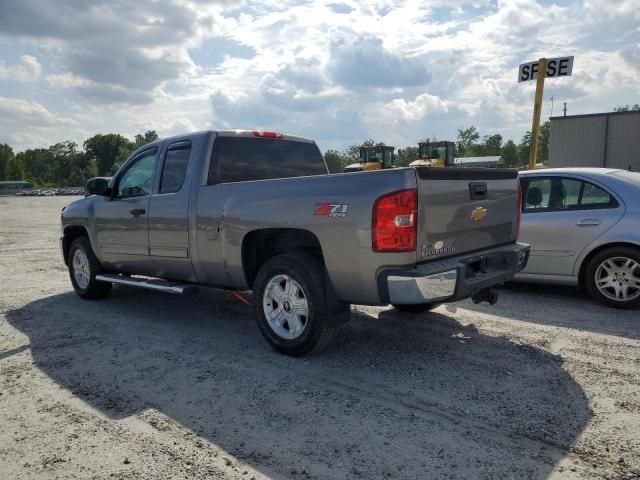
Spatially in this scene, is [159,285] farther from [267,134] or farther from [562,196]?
[562,196]

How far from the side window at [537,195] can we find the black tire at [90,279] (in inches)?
214

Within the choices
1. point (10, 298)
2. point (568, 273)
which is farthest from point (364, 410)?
point (10, 298)

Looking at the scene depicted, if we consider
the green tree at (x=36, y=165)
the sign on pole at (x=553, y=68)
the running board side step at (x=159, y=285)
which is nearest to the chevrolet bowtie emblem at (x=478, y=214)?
the running board side step at (x=159, y=285)

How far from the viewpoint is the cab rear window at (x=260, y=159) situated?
5.28 m

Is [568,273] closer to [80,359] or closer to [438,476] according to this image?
[438,476]

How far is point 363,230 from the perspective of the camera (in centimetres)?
376

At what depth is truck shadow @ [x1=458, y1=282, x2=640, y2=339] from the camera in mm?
5152

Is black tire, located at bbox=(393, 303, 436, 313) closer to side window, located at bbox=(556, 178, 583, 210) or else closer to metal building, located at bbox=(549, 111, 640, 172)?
side window, located at bbox=(556, 178, 583, 210)

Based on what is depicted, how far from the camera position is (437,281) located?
3.73m

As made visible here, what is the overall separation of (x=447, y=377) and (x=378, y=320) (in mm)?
1627

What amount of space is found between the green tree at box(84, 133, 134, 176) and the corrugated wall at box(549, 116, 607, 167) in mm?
128016

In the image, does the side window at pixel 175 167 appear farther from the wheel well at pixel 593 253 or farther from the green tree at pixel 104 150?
the green tree at pixel 104 150

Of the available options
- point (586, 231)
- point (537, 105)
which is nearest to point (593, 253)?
point (586, 231)

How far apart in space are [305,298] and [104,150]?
145 m
